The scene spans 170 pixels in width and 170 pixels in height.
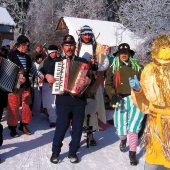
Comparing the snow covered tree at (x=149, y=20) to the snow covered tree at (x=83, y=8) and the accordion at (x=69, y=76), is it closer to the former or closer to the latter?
the accordion at (x=69, y=76)

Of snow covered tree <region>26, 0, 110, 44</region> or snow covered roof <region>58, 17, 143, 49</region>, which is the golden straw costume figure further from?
snow covered tree <region>26, 0, 110, 44</region>

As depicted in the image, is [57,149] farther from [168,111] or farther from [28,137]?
[168,111]

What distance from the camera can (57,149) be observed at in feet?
16.8

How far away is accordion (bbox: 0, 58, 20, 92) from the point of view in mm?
4934

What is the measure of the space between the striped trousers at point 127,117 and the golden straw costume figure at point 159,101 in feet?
4.95

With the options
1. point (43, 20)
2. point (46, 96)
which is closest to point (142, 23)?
point (46, 96)

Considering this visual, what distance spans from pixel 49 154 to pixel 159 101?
2459 millimetres

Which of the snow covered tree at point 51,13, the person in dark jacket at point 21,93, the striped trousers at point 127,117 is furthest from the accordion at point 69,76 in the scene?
the snow covered tree at point 51,13

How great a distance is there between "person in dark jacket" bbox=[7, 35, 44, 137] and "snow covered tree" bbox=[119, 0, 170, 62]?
A: 11.4m

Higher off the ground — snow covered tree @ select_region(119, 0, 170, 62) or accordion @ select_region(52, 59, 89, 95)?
snow covered tree @ select_region(119, 0, 170, 62)

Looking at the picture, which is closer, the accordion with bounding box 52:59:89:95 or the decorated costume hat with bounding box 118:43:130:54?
the accordion with bounding box 52:59:89:95

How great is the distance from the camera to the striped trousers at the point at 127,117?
17.5 feet

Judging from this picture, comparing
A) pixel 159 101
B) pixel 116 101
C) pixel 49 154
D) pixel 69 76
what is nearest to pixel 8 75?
pixel 69 76

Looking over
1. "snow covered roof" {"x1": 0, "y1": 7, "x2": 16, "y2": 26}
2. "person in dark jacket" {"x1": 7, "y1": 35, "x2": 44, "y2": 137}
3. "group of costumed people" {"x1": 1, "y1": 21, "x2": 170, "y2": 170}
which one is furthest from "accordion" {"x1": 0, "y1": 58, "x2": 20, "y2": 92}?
"snow covered roof" {"x1": 0, "y1": 7, "x2": 16, "y2": 26}
